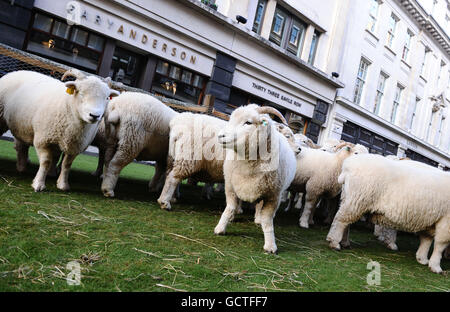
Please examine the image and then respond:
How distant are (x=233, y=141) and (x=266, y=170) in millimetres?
445

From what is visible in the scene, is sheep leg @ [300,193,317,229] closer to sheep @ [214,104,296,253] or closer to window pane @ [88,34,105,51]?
sheep @ [214,104,296,253]

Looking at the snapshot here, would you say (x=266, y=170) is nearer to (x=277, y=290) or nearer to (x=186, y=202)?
(x=277, y=290)

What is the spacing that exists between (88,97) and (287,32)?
1121 centimetres

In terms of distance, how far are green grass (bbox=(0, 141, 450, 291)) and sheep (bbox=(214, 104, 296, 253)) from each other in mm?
366

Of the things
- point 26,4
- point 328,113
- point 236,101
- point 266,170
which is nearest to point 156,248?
point 266,170

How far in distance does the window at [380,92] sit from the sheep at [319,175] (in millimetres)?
14066

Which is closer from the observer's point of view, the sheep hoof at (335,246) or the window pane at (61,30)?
the sheep hoof at (335,246)

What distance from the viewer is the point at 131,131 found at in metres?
3.55

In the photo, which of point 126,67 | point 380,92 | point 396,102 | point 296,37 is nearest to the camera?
point 126,67

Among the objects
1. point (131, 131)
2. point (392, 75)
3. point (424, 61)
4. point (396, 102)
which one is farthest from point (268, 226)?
point (424, 61)

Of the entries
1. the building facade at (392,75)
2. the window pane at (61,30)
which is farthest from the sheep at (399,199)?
the building facade at (392,75)

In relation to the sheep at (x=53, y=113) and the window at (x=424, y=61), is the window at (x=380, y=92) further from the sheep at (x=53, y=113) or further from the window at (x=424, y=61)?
the sheep at (x=53, y=113)

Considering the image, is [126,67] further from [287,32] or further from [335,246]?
[335,246]

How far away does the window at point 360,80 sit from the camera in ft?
51.3
